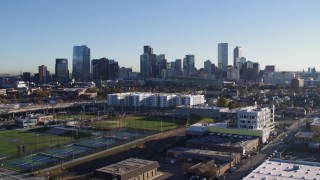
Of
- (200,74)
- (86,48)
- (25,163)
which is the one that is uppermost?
(86,48)

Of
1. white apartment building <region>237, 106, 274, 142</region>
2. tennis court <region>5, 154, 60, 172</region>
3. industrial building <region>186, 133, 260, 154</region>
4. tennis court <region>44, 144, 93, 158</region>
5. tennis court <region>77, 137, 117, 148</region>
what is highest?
white apartment building <region>237, 106, 274, 142</region>

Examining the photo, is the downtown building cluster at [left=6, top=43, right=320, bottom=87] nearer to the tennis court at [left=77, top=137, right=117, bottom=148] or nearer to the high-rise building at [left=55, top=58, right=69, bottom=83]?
the high-rise building at [left=55, top=58, right=69, bottom=83]

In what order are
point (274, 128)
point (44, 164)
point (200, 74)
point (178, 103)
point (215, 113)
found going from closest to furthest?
Result: point (44, 164) < point (274, 128) < point (215, 113) < point (178, 103) < point (200, 74)

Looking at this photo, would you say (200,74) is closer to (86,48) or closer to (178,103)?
(86,48)

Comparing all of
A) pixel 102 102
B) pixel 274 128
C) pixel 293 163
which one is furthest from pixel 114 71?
pixel 293 163

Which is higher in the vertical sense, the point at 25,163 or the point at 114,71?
the point at 114,71

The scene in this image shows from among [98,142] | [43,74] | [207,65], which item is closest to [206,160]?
[98,142]

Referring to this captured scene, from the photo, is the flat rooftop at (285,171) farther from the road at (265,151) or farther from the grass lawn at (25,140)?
the grass lawn at (25,140)

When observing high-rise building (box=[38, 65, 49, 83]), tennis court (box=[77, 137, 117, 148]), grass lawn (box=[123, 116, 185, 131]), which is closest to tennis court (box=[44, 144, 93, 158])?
tennis court (box=[77, 137, 117, 148])
